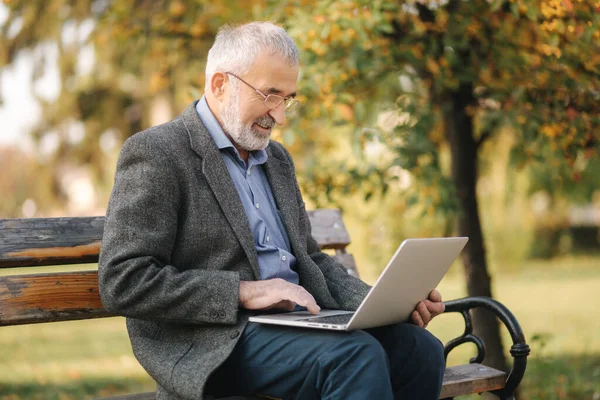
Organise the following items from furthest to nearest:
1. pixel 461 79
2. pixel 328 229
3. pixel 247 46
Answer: pixel 461 79
pixel 328 229
pixel 247 46

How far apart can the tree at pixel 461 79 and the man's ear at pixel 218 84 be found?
1.14 metres

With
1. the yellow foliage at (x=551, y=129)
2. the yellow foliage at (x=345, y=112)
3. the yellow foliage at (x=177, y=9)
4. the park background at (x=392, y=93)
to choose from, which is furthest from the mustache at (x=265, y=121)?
the yellow foliage at (x=177, y=9)

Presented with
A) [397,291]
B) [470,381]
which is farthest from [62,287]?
[470,381]

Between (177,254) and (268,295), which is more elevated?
(177,254)

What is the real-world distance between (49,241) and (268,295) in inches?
34.0

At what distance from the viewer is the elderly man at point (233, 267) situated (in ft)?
7.91

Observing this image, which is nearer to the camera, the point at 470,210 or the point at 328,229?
the point at 328,229

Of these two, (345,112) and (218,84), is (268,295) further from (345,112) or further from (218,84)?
(345,112)

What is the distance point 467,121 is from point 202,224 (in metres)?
2.88

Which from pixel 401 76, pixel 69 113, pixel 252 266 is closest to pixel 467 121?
pixel 401 76

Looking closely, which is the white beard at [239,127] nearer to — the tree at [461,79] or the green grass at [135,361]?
the tree at [461,79]

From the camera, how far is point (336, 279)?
3.06 m

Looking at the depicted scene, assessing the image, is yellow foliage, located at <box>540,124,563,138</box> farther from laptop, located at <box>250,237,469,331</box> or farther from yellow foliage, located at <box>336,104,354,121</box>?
laptop, located at <box>250,237,469,331</box>

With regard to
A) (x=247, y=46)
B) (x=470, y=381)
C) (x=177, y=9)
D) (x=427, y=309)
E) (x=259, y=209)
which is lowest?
(x=470, y=381)
